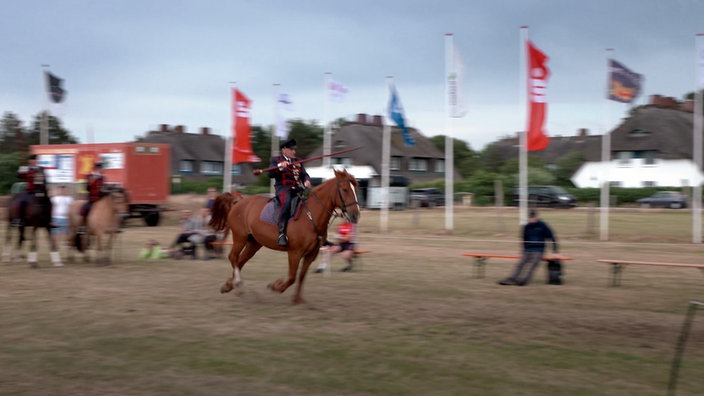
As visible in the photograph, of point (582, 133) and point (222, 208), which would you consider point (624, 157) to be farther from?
point (222, 208)

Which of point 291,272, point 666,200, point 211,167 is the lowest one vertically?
point 291,272

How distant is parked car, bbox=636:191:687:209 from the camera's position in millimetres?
48969

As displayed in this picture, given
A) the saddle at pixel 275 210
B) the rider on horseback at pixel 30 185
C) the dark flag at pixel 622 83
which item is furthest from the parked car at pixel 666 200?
the rider on horseback at pixel 30 185

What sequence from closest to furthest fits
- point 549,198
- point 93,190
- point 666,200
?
1. point 93,190
2. point 549,198
3. point 666,200

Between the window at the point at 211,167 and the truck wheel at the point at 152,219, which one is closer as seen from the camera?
the truck wheel at the point at 152,219

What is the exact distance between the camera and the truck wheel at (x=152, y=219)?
110 ft

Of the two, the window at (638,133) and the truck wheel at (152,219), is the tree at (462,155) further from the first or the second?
the truck wheel at (152,219)

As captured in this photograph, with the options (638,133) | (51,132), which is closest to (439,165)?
(638,133)

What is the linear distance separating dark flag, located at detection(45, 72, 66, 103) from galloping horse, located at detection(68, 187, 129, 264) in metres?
21.4

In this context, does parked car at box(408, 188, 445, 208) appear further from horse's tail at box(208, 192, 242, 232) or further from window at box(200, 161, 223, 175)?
horse's tail at box(208, 192, 242, 232)

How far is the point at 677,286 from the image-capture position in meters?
13.9

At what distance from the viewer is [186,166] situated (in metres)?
82.0

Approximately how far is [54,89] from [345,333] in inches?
1282

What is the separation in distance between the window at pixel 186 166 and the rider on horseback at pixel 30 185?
6646 centimetres
